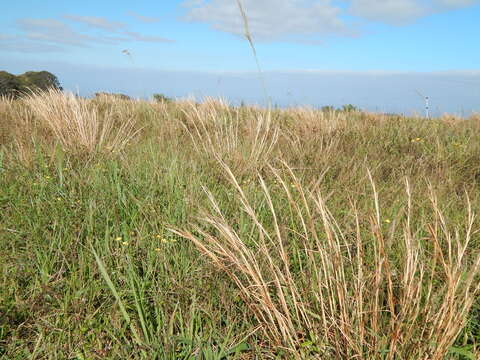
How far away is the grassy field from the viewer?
1134 mm

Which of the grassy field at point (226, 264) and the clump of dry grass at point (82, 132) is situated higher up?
the clump of dry grass at point (82, 132)

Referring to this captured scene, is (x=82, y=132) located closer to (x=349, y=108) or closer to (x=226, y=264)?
(x=226, y=264)

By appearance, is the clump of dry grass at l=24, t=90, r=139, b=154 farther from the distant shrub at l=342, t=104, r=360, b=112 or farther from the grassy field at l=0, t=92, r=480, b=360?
the distant shrub at l=342, t=104, r=360, b=112

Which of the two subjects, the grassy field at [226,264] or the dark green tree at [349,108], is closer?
the grassy field at [226,264]

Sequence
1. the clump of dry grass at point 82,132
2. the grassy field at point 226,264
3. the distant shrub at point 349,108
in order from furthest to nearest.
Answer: the distant shrub at point 349,108 → the clump of dry grass at point 82,132 → the grassy field at point 226,264

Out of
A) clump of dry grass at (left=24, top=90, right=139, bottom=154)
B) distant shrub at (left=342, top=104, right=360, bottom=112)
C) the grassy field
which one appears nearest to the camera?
the grassy field

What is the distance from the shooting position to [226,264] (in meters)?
1.72

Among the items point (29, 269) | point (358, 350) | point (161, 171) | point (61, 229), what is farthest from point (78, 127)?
point (358, 350)

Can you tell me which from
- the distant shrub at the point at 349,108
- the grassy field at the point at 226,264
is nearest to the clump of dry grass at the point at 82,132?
the grassy field at the point at 226,264

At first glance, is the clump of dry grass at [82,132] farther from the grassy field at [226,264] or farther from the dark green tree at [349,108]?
the dark green tree at [349,108]

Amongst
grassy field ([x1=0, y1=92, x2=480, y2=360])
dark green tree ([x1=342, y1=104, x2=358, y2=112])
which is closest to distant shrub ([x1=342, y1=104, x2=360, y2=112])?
dark green tree ([x1=342, y1=104, x2=358, y2=112])

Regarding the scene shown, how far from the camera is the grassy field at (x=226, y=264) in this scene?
3.72ft

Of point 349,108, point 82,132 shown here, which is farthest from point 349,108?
point 82,132

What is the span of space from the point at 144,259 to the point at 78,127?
2146 mm
